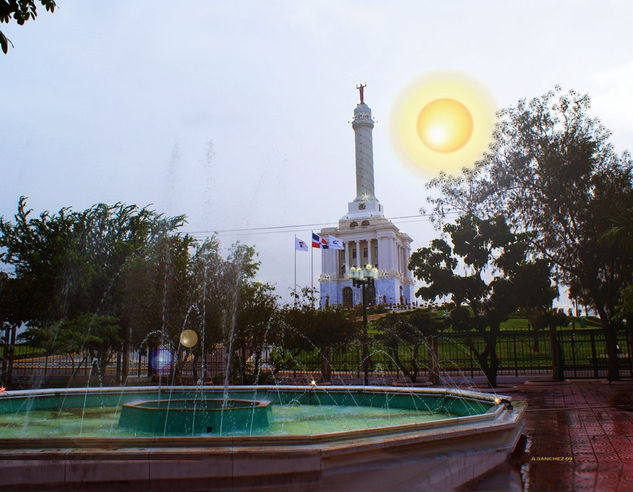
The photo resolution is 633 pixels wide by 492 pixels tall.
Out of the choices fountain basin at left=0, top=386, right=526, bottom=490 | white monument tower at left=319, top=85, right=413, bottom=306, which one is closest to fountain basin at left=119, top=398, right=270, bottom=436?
fountain basin at left=0, top=386, right=526, bottom=490

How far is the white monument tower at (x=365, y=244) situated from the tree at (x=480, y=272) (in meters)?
51.0

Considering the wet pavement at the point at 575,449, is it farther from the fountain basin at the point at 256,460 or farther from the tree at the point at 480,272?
the tree at the point at 480,272

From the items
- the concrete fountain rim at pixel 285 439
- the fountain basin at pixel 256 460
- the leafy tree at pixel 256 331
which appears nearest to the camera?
the fountain basin at pixel 256 460

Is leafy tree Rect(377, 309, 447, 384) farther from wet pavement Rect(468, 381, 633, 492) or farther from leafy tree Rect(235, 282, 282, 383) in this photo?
wet pavement Rect(468, 381, 633, 492)

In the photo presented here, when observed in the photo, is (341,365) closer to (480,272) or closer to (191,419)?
(480,272)

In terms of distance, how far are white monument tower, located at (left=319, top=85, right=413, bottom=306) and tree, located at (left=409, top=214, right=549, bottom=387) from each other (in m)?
51.0

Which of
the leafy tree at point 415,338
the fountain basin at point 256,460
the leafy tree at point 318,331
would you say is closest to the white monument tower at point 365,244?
the leafy tree at point 415,338

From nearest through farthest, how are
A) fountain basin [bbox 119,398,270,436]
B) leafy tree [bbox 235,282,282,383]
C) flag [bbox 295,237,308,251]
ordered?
fountain basin [bbox 119,398,270,436] < leafy tree [bbox 235,282,282,383] < flag [bbox 295,237,308,251]

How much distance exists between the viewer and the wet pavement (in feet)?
19.7

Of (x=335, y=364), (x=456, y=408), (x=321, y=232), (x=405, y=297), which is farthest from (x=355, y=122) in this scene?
(x=456, y=408)

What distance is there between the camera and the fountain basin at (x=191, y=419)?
25.3ft

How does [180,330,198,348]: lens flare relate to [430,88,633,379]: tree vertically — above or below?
below

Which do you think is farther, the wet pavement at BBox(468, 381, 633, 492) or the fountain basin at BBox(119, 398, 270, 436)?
the fountain basin at BBox(119, 398, 270, 436)

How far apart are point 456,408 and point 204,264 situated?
57.9ft
